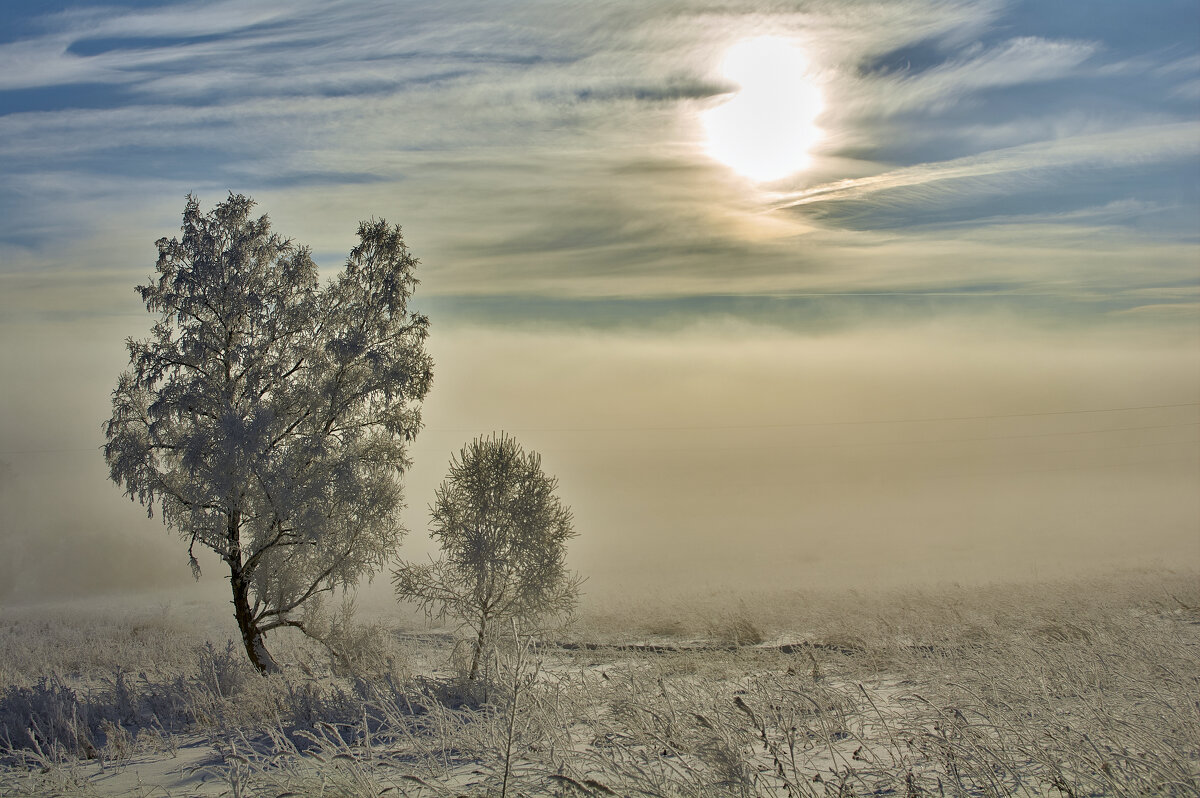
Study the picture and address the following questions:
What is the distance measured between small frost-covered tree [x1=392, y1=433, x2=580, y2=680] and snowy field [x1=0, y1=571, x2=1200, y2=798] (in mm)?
1463

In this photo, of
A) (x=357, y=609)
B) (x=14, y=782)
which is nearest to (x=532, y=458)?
(x=14, y=782)

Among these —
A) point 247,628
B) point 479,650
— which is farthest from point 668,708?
point 247,628

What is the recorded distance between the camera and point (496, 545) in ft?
53.3

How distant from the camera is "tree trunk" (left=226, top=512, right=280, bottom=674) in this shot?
1730 centimetres

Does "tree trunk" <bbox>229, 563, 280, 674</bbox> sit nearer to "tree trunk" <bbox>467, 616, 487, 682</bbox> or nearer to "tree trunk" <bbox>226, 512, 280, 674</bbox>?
"tree trunk" <bbox>226, 512, 280, 674</bbox>

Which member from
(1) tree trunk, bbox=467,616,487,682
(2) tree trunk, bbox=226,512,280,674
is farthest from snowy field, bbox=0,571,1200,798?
(2) tree trunk, bbox=226,512,280,674

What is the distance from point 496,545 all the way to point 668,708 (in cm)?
700

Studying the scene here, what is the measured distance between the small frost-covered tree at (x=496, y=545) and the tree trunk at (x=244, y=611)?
12.3ft

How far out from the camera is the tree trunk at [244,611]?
17.3m

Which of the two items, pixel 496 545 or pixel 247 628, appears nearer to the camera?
pixel 496 545

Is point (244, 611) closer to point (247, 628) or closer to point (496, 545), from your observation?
point (247, 628)

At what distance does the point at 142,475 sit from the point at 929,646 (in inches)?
722

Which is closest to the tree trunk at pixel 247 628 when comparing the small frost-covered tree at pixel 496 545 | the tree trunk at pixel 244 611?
the tree trunk at pixel 244 611

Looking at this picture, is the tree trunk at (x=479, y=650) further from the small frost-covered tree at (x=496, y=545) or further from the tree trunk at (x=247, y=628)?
the tree trunk at (x=247, y=628)
